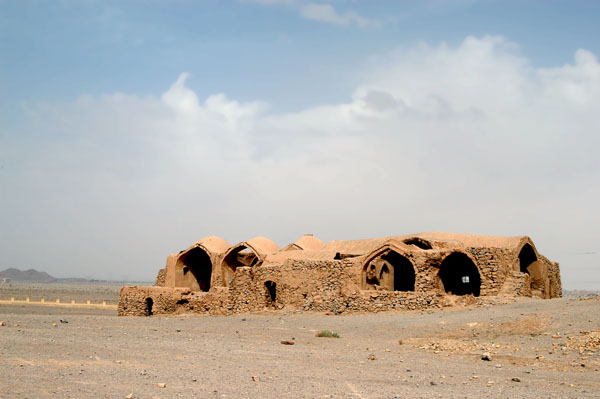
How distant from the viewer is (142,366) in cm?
819

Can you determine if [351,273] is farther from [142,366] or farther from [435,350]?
[142,366]

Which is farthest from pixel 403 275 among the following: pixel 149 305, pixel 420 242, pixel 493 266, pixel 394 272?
pixel 149 305

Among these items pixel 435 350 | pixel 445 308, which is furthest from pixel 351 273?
pixel 435 350

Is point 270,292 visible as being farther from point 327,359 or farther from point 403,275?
point 327,359

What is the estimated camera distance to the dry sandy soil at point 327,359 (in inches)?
267

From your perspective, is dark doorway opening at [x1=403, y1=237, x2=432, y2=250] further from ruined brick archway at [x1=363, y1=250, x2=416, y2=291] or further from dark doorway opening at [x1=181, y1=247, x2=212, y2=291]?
dark doorway opening at [x1=181, y1=247, x2=212, y2=291]

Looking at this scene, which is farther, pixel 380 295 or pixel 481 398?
pixel 380 295

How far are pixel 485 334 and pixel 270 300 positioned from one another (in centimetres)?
1260

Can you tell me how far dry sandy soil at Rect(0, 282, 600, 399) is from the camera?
22.3 ft

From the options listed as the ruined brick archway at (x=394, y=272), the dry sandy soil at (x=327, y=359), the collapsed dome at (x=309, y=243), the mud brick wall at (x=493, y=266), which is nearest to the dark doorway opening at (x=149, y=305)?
the collapsed dome at (x=309, y=243)

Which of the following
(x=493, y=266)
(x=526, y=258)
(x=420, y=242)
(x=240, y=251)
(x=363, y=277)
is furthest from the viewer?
(x=240, y=251)

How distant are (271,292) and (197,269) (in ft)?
31.7

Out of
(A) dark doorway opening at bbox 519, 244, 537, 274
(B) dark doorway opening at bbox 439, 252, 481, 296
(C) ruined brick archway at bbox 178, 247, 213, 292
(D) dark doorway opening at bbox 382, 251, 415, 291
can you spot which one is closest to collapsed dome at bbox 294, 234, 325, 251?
(C) ruined brick archway at bbox 178, 247, 213, 292

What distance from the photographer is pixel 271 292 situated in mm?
24828
